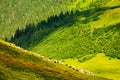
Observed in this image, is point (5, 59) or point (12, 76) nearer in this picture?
point (12, 76)

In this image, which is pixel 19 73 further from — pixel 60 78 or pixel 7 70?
pixel 60 78

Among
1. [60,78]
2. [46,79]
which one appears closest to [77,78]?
[60,78]

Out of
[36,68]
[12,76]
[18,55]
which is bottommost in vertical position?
[12,76]

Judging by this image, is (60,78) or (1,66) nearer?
(1,66)

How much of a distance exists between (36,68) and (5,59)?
28.1 ft

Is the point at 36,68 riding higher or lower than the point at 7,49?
lower

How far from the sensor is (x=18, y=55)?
94.9 m

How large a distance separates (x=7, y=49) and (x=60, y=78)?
19.6m

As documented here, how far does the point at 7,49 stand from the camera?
92.8 m

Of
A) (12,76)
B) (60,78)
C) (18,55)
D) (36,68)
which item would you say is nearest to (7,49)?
(18,55)

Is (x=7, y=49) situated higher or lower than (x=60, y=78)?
higher

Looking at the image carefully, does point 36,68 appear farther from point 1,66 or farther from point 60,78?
point 1,66

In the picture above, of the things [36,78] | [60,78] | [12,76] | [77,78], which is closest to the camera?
[12,76]

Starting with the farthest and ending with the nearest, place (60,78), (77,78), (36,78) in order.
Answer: (77,78) < (60,78) < (36,78)
